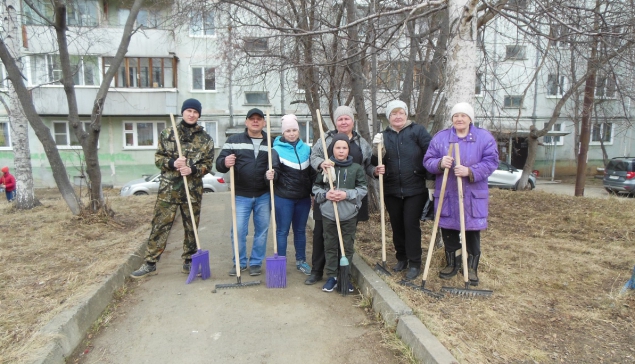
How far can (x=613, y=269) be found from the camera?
4.58 metres

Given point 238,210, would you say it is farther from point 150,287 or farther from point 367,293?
point 367,293

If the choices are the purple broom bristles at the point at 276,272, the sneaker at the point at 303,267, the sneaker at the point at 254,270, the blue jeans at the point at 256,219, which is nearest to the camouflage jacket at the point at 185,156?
the blue jeans at the point at 256,219

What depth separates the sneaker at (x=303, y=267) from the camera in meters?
4.60

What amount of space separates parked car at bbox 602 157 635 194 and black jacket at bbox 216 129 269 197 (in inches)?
623

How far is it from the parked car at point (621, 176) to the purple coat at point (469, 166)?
1477 cm

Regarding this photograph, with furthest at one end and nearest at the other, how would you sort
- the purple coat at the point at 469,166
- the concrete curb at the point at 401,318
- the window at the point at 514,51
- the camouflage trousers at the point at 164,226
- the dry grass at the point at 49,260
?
1. the window at the point at 514,51
2. the camouflage trousers at the point at 164,226
3. the purple coat at the point at 469,166
4. the dry grass at the point at 49,260
5. the concrete curb at the point at 401,318

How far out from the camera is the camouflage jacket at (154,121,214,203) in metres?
4.36

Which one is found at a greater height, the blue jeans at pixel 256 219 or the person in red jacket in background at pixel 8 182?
the blue jeans at pixel 256 219

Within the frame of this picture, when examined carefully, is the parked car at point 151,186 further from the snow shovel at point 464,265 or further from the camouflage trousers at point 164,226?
the snow shovel at point 464,265

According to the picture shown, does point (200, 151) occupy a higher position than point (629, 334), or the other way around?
point (200, 151)

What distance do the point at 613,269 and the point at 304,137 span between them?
16778 mm

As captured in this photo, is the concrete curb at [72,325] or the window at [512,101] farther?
the window at [512,101]

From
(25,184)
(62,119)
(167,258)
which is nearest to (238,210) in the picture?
(167,258)

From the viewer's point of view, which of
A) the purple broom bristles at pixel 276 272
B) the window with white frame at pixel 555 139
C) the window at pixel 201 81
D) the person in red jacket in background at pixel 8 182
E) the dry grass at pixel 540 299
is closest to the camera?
the dry grass at pixel 540 299
